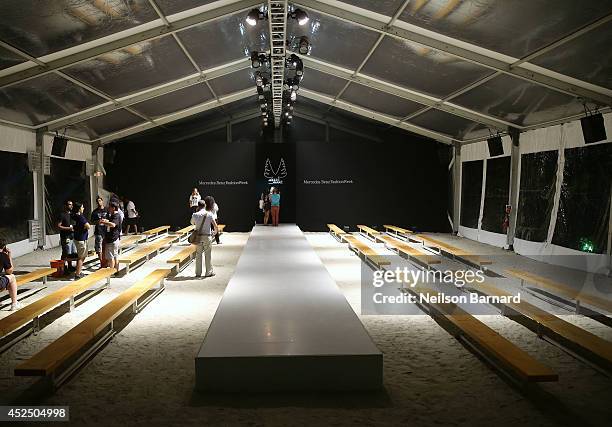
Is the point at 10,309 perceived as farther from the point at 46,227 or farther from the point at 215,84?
the point at 215,84

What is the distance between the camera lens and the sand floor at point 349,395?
11.0 ft

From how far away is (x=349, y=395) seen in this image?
368 centimetres

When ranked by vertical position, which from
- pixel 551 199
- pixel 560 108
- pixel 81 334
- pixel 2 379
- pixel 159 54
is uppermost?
pixel 159 54

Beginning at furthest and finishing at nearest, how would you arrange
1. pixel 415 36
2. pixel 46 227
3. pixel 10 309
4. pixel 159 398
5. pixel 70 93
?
pixel 46 227
pixel 70 93
pixel 415 36
pixel 10 309
pixel 159 398

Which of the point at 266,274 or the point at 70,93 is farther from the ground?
the point at 70,93

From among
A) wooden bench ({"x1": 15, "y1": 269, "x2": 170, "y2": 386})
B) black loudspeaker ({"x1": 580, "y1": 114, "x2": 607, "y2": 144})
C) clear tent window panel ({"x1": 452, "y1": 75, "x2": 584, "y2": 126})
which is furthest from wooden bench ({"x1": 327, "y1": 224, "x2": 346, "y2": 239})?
wooden bench ({"x1": 15, "y1": 269, "x2": 170, "y2": 386})

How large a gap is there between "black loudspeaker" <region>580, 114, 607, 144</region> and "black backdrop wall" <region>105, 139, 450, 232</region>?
352 inches

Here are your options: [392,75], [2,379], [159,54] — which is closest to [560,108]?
[392,75]

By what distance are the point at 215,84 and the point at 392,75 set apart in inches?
191

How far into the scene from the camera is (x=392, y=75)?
1102 centimetres

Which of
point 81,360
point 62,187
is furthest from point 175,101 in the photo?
point 81,360

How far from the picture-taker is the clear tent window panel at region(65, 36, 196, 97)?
898 centimetres

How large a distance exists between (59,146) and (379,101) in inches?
328
